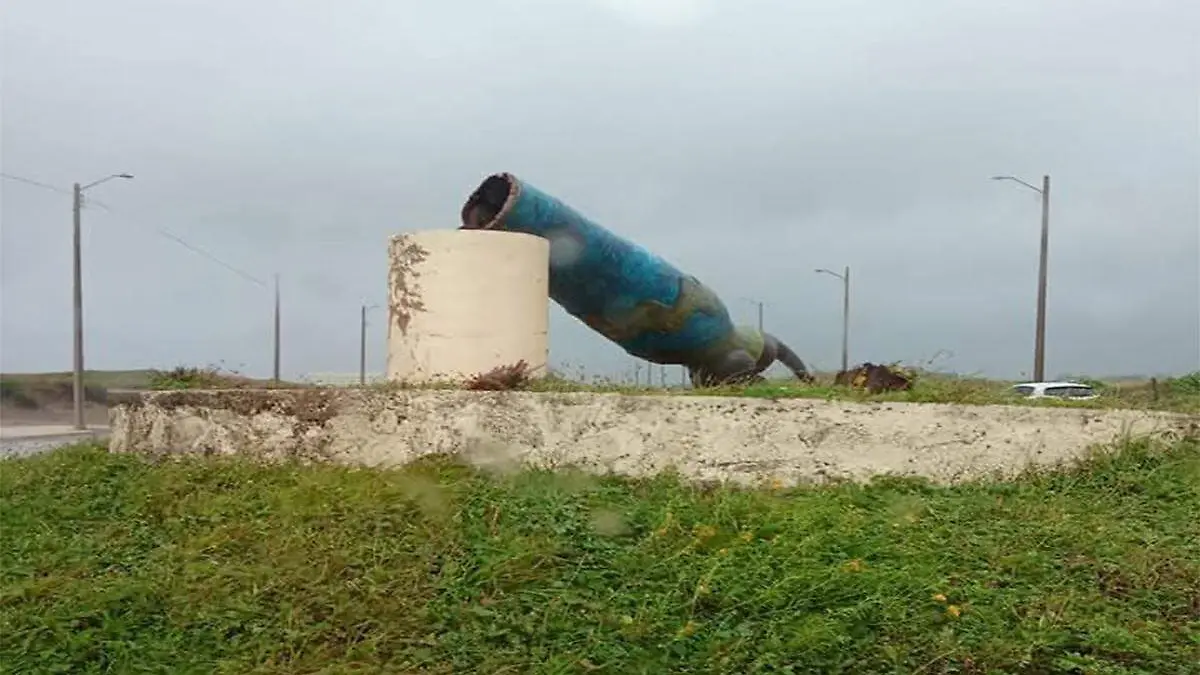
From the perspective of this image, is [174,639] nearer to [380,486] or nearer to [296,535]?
[296,535]

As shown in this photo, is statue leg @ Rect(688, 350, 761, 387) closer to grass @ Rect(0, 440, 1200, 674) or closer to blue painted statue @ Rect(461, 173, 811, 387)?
blue painted statue @ Rect(461, 173, 811, 387)

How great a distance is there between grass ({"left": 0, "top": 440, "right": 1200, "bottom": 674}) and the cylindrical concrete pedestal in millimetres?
1310

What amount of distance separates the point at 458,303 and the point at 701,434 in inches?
80.6

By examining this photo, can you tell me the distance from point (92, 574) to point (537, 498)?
2.21m

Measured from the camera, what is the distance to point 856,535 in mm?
5473

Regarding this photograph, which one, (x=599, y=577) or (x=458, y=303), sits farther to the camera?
(x=458, y=303)

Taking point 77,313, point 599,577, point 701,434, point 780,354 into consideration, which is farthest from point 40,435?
point 599,577

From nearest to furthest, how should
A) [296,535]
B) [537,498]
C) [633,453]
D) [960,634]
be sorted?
[960,634] < [296,535] < [537,498] < [633,453]

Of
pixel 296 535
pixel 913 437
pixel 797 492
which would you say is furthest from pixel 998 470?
pixel 296 535

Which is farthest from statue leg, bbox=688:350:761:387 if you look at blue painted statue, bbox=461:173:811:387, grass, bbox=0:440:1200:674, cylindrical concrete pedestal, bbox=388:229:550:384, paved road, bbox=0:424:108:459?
paved road, bbox=0:424:108:459

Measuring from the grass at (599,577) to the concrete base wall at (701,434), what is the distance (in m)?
0.17

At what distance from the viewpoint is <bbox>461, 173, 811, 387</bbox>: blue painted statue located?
8656 mm

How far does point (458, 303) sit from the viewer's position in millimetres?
7637

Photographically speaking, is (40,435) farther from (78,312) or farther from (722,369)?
(722,369)
